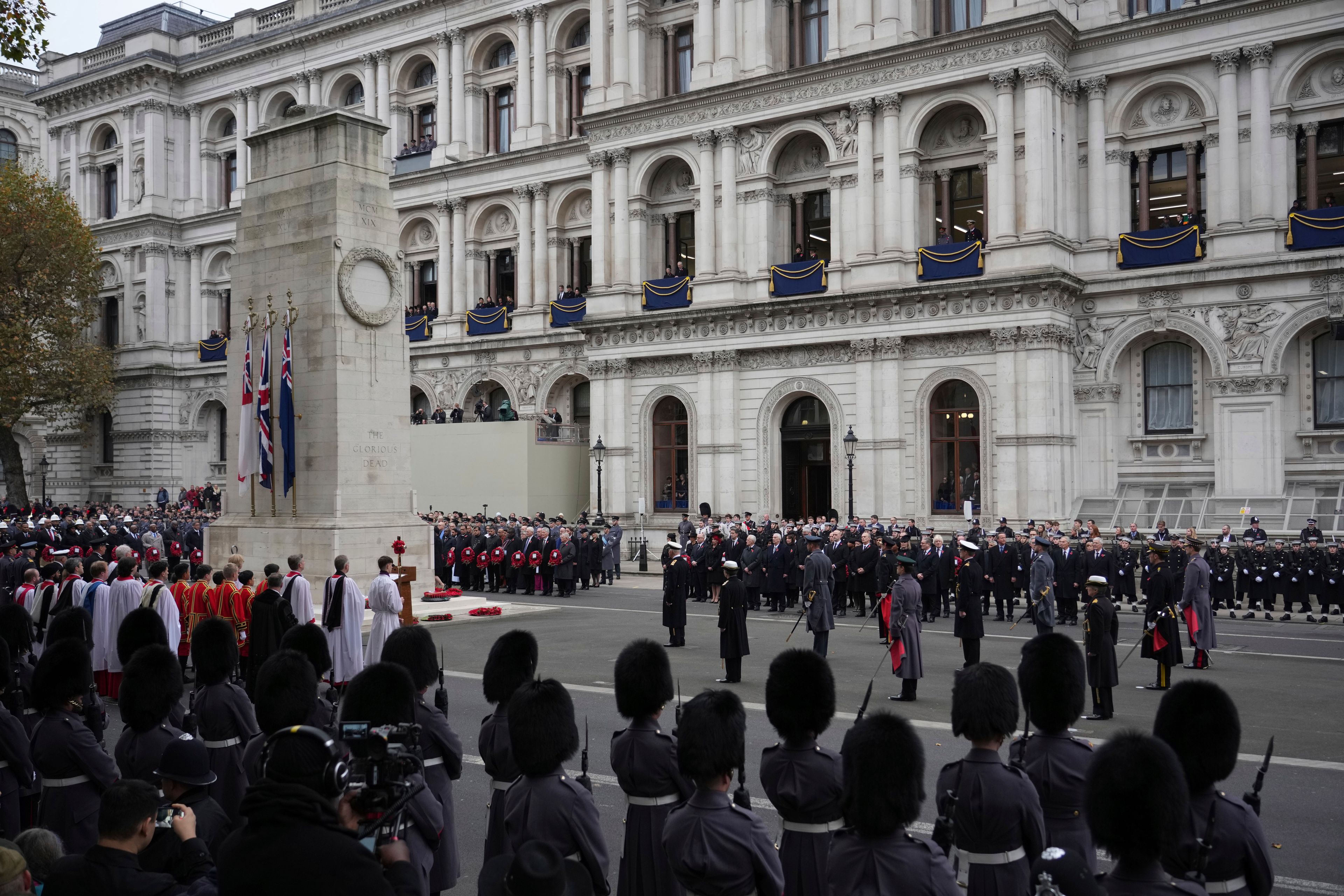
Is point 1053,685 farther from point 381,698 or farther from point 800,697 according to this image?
point 381,698

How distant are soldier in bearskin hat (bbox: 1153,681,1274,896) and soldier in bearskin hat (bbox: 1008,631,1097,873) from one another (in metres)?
0.61

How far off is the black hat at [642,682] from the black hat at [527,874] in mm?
2429

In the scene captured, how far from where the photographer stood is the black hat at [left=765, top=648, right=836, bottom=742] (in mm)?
6391

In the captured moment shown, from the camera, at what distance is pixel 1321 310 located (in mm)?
30141

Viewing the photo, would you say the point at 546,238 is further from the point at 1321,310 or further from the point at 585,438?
the point at 1321,310

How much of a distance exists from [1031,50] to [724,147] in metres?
10.8

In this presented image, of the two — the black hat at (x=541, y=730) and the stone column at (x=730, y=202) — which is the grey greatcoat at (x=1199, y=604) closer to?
the black hat at (x=541, y=730)

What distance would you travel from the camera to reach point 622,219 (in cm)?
4134

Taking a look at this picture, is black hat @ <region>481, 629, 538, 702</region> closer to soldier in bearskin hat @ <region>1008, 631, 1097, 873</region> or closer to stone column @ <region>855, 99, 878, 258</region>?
soldier in bearskin hat @ <region>1008, 631, 1097, 873</region>

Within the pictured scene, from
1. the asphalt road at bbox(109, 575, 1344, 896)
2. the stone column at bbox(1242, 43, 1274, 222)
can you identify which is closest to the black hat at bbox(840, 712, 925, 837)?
the asphalt road at bbox(109, 575, 1344, 896)

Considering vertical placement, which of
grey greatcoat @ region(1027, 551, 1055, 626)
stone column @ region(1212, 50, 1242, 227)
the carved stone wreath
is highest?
stone column @ region(1212, 50, 1242, 227)

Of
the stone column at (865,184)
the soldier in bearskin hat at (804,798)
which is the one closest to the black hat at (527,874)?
the soldier in bearskin hat at (804,798)

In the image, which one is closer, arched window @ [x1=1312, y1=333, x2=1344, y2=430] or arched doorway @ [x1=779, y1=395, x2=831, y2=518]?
arched window @ [x1=1312, y1=333, x2=1344, y2=430]

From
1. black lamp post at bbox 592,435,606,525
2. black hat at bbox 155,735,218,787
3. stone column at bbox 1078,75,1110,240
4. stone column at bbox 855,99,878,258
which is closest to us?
black hat at bbox 155,735,218,787
